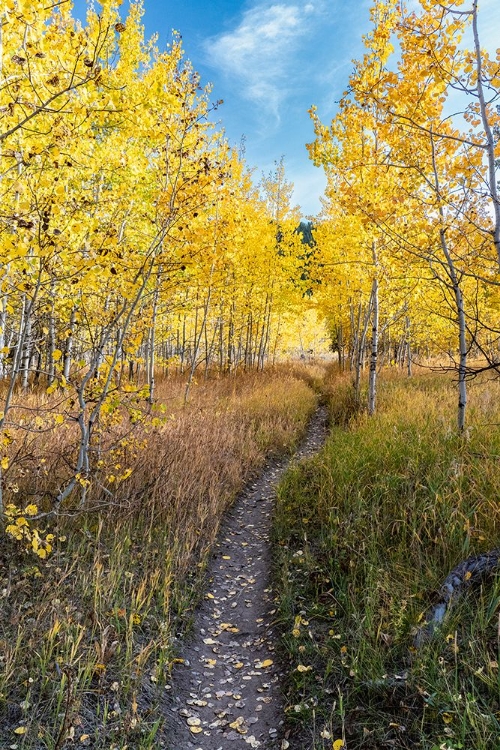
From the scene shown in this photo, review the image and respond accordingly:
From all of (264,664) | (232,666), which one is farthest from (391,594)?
(232,666)

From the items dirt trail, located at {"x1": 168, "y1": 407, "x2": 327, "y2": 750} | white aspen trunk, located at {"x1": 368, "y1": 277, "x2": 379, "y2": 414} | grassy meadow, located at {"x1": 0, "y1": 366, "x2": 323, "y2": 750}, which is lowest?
dirt trail, located at {"x1": 168, "y1": 407, "x2": 327, "y2": 750}

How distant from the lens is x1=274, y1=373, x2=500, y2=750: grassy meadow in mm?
2508

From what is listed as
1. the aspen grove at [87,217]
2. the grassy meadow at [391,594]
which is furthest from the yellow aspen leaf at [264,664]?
the aspen grove at [87,217]

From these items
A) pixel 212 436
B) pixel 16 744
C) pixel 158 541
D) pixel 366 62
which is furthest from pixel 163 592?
pixel 366 62

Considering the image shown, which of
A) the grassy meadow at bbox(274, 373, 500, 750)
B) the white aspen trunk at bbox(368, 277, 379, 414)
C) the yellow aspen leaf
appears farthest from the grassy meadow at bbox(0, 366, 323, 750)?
the white aspen trunk at bbox(368, 277, 379, 414)

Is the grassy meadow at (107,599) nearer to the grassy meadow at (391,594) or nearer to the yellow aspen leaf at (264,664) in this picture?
the yellow aspen leaf at (264,664)

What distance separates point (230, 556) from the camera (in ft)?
17.6

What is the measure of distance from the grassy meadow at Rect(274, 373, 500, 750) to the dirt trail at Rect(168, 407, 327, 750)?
22 centimetres

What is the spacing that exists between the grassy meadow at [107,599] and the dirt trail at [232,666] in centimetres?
21

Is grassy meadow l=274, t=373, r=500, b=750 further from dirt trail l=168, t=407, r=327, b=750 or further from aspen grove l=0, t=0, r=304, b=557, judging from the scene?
aspen grove l=0, t=0, r=304, b=557

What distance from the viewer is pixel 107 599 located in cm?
344

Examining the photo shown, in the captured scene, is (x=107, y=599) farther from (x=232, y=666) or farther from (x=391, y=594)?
(x=391, y=594)

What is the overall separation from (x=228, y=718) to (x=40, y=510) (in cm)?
283

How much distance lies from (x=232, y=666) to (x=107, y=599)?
4.18ft
